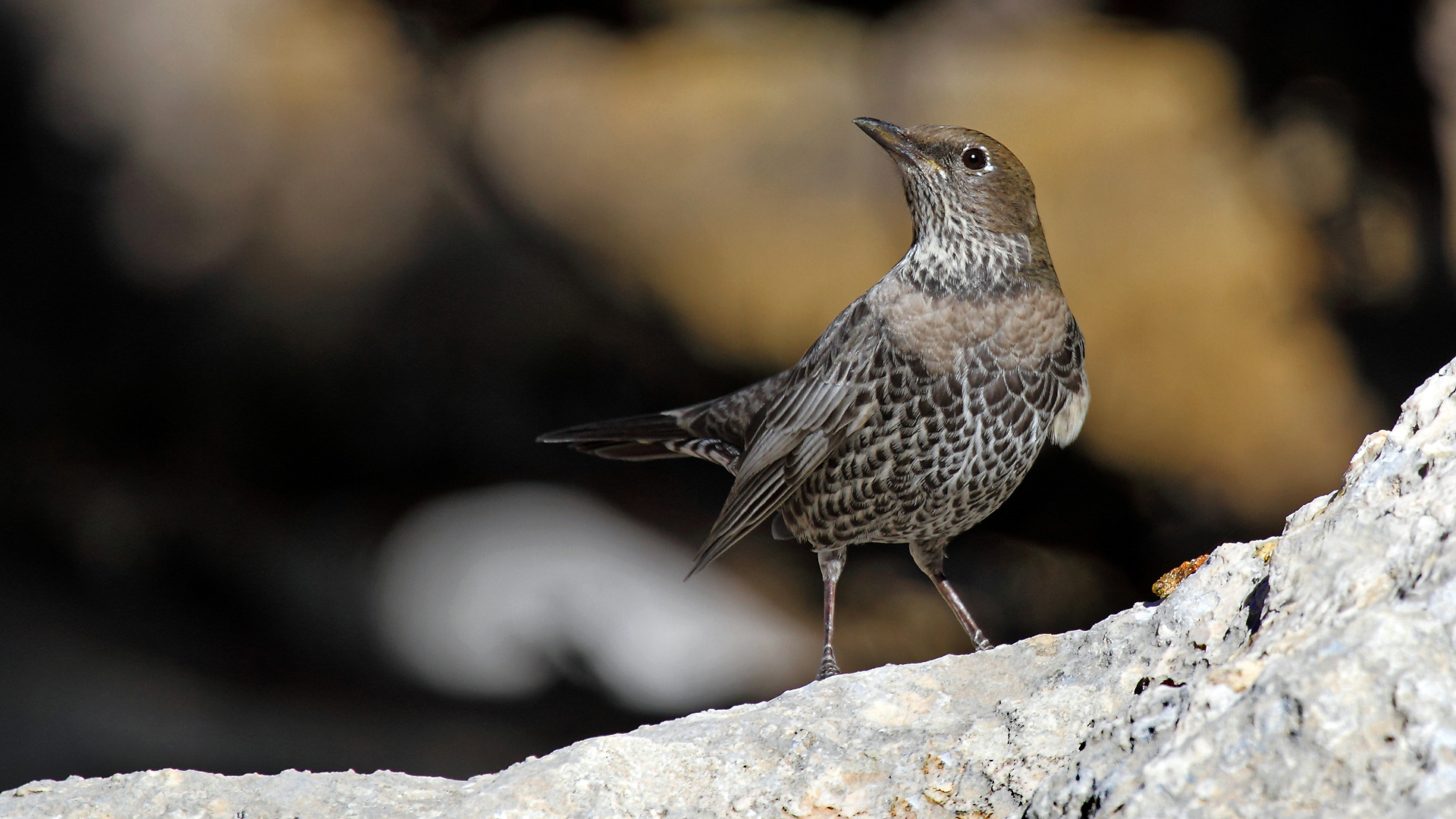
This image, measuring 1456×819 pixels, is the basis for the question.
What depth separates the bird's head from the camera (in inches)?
121

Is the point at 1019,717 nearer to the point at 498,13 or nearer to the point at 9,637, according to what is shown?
the point at 498,13

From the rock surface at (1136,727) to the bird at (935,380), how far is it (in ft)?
2.39

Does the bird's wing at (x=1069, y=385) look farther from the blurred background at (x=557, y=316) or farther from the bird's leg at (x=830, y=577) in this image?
the blurred background at (x=557, y=316)

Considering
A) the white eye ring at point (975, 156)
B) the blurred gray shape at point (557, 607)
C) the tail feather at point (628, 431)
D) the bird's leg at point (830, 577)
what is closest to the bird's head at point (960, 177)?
the white eye ring at point (975, 156)

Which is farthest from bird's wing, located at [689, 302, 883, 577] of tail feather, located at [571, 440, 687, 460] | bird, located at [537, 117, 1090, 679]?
tail feather, located at [571, 440, 687, 460]

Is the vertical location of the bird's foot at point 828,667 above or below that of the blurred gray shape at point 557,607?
below

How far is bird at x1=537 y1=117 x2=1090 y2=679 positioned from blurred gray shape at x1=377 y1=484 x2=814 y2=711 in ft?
10.6

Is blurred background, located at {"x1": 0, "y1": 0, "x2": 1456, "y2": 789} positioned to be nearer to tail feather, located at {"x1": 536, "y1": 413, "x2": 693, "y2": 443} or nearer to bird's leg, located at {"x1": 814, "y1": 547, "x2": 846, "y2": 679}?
tail feather, located at {"x1": 536, "y1": 413, "x2": 693, "y2": 443}

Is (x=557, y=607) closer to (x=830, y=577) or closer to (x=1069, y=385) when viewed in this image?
(x=830, y=577)

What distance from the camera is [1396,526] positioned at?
1519 mm

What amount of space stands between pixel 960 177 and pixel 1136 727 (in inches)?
71.4

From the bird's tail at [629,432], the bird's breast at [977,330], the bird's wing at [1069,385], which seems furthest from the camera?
the bird's tail at [629,432]

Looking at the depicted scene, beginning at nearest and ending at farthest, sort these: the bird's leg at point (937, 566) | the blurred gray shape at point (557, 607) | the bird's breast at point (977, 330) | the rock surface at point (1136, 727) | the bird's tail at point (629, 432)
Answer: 1. the rock surface at point (1136, 727)
2. the bird's breast at point (977, 330)
3. the bird's leg at point (937, 566)
4. the bird's tail at point (629, 432)
5. the blurred gray shape at point (557, 607)

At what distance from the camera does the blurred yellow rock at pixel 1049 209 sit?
5.68 m
